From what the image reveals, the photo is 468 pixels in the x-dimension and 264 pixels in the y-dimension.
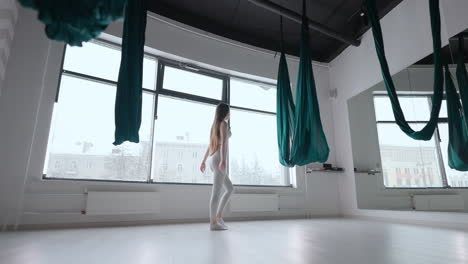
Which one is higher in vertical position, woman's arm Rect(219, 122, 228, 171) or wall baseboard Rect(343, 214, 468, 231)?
woman's arm Rect(219, 122, 228, 171)

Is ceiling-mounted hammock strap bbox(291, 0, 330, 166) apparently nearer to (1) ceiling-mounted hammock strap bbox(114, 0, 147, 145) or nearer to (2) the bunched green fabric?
(1) ceiling-mounted hammock strap bbox(114, 0, 147, 145)

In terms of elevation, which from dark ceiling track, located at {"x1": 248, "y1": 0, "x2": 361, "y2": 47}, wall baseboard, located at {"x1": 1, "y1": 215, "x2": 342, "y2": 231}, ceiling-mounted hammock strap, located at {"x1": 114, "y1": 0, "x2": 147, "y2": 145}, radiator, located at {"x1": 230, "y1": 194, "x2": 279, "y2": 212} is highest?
dark ceiling track, located at {"x1": 248, "y1": 0, "x2": 361, "y2": 47}

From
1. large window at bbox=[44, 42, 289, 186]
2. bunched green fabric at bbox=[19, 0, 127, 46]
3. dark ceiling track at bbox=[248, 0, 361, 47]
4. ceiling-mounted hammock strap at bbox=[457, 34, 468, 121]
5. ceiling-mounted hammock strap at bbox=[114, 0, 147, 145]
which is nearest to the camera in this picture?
bunched green fabric at bbox=[19, 0, 127, 46]

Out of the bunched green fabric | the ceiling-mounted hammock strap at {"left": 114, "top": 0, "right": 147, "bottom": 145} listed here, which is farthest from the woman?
the bunched green fabric

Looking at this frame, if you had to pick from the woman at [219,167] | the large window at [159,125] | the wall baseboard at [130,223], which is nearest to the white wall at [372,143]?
the wall baseboard at [130,223]

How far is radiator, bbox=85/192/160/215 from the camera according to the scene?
8.42 ft

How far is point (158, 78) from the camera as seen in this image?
3348 mm

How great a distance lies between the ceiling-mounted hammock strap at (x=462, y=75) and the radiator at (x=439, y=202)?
3.13 feet

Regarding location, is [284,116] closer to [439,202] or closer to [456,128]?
[456,128]

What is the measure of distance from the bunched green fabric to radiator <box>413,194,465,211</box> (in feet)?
11.0

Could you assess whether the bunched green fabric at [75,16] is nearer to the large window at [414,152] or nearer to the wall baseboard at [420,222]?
the large window at [414,152]

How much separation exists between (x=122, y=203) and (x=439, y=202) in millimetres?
3478

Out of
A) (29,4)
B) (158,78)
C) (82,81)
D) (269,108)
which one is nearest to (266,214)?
(269,108)

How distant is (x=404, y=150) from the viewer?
125 inches
